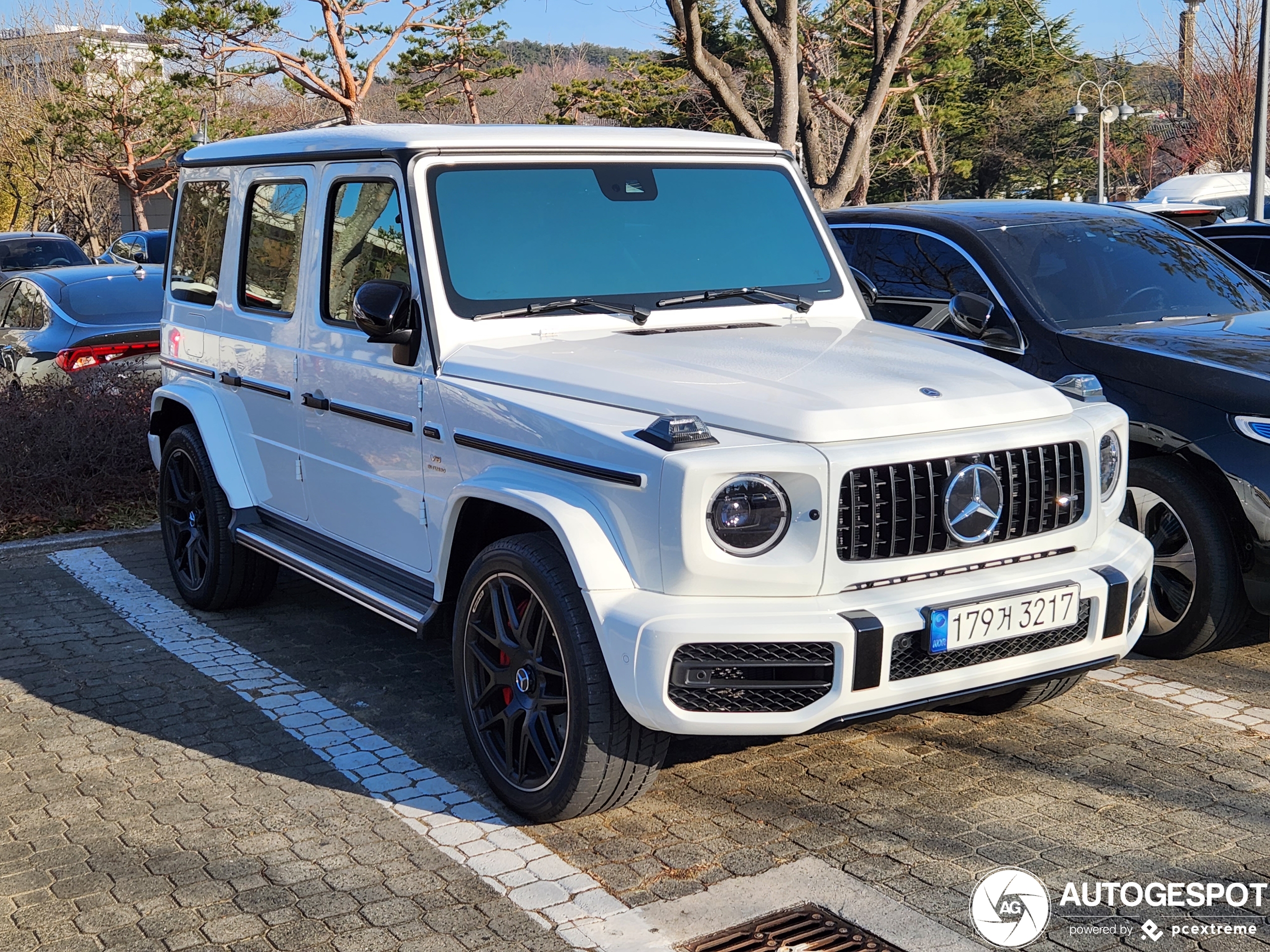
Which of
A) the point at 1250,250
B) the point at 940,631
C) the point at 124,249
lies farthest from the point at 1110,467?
the point at 124,249

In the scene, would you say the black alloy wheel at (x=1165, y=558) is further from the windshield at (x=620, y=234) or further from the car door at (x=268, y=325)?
the car door at (x=268, y=325)

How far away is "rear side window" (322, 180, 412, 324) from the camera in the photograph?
4.87 metres

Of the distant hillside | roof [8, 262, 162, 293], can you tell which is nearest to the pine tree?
the distant hillside

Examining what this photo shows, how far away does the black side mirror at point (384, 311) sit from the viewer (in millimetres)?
4516

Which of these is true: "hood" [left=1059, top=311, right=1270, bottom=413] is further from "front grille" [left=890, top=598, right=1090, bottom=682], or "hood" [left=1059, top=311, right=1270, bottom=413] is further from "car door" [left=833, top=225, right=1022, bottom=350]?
"front grille" [left=890, top=598, right=1090, bottom=682]

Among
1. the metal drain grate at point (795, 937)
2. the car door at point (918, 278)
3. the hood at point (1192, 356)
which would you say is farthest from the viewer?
the car door at point (918, 278)

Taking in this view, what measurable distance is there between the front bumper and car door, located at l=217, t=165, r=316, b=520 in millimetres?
2376

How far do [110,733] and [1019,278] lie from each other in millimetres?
4345

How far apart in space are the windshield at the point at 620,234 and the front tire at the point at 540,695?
1.05 metres

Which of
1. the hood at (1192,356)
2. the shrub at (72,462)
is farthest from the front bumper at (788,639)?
the shrub at (72,462)

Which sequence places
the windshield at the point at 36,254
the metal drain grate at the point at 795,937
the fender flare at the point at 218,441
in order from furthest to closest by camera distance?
the windshield at the point at 36,254
the fender flare at the point at 218,441
the metal drain grate at the point at 795,937

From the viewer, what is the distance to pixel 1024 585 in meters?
3.95

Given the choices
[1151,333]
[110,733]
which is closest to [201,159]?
[110,733]

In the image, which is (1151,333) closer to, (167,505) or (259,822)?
(259,822)
